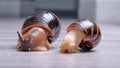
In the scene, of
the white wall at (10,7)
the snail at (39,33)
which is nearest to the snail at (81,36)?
the snail at (39,33)

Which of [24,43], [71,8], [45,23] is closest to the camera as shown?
[24,43]

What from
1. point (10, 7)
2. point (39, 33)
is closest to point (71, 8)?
point (10, 7)

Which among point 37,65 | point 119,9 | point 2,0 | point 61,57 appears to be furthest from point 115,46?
point 2,0

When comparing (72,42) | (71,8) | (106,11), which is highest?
(72,42)

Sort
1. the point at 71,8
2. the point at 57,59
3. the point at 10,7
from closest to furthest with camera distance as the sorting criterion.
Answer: the point at 57,59
the point at 10,7
the point at 71,8

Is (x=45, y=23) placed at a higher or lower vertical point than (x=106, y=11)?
higher

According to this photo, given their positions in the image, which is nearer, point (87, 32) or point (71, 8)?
point (87, 32)

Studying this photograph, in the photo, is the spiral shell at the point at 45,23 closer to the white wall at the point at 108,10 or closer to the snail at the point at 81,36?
the snail at the point at 81,36

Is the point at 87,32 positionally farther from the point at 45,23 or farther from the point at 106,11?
the point at 106,11
